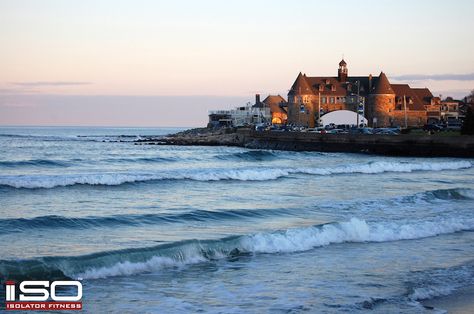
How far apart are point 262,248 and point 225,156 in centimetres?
4281

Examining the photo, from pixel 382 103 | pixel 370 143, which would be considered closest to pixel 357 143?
pixel 370 143

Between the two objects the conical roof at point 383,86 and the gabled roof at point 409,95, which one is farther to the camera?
the gabled roof at point 409,95

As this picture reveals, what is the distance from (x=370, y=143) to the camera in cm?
6091

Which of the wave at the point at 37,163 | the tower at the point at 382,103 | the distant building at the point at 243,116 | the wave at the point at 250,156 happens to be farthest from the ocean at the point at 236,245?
the distant building at the point at 243,116

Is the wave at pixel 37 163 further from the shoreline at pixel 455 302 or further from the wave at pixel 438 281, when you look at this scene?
the shoreline at pixel 455 302

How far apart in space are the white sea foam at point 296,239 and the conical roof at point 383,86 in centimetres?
8224

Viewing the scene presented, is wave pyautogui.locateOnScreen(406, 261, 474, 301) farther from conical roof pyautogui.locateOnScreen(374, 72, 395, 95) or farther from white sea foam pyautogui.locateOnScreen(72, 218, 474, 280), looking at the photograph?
conical roof pyautogui.locateOnScreen(374, 72, 395, 95)

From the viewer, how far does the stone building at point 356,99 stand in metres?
98.2

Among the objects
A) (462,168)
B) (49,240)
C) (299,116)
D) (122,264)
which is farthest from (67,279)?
(299,116)

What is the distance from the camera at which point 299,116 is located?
329ft

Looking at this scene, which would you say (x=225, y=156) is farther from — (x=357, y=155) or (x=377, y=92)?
(x=377, y=92)

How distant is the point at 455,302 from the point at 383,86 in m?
91.3

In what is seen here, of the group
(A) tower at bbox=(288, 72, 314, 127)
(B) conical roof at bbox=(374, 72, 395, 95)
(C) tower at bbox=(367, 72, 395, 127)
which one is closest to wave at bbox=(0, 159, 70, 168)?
(A) tower at bbox=(288, 72, 314, 127)

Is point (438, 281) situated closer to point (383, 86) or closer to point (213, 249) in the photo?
point (213, 249)
